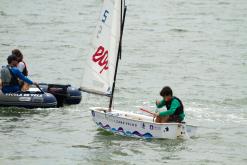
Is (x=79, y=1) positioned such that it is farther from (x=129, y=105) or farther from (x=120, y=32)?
(x=120, y=32)

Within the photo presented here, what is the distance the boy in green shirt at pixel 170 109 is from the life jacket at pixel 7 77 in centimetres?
497

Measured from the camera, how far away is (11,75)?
21.8 meters

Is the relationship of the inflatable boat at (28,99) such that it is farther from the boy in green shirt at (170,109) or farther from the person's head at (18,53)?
the boy in green shirt at (170,109)

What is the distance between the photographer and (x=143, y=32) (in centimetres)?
3994

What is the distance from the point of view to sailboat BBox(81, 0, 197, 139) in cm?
1881

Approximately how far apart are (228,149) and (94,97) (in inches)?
290

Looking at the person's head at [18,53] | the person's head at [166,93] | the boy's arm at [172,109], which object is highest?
the person's head at [18,53]

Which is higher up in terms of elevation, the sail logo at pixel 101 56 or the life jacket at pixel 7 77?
the sail logo at pixel 101 56

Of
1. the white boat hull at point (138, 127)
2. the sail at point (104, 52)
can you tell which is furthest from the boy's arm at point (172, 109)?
the sail at point (104, 52)

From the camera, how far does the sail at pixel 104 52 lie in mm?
19547

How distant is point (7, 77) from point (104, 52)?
3460mm

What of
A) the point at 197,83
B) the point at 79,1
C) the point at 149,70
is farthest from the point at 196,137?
the point at 79,1

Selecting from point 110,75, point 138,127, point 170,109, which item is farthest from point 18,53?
point 170,109

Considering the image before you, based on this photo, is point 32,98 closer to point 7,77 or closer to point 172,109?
point 7,77
